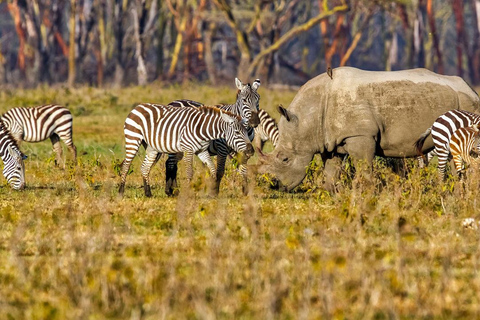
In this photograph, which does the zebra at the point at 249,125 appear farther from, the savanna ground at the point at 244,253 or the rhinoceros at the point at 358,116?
the rhinoceros at the point at 358,116

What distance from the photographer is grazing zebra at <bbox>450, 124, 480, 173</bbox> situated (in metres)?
12.4

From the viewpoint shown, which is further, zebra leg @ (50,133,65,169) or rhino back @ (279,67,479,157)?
zebra leg @ (50,133,65,169)

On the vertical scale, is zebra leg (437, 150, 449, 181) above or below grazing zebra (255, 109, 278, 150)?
below

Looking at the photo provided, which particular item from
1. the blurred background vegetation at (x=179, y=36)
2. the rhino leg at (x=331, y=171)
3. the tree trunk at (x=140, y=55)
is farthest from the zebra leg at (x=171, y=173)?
the tree trunk at (x=140, y=55)

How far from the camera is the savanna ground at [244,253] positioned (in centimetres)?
716

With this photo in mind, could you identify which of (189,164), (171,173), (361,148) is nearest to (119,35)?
(171,173)

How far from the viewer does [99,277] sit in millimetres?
7688

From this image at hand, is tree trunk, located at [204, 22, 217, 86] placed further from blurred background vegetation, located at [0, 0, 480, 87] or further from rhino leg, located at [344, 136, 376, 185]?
rhino leg, located at [344, 136, 376, 185]

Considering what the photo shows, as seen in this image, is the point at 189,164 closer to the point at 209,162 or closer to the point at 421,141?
the point at 209,162

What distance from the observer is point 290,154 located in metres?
13.9

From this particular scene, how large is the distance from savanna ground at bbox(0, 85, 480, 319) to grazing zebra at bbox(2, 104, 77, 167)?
323 cm

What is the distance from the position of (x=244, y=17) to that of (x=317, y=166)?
1185 inches

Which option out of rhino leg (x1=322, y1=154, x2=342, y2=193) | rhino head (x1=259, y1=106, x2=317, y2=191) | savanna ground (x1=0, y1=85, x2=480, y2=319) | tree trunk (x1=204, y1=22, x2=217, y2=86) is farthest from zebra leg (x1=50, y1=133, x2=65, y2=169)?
tree trunk (x1=204, y1=22, x2=217, y2=86)

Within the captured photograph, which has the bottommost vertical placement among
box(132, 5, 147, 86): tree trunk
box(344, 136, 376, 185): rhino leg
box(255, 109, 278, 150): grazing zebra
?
box(344, 136, 376, 185): rhino leg
